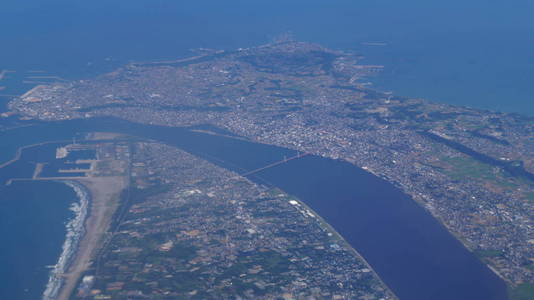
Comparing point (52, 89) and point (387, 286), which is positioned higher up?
point (52, 89)

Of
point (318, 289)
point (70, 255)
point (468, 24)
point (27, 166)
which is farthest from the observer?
point (468, 24)

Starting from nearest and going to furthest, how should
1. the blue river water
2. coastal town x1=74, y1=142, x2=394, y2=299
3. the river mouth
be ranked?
coastal town x1=74, y1=142, x2=394, y2=299, the river mouth, the blue river water

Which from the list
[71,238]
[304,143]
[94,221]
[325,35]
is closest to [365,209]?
[304,143]

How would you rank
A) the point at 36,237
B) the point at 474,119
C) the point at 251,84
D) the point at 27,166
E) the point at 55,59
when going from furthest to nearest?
the point at 55,59 → the point at 251,84 → the point at 474,119 → the point at 27,166 → the point at 36,237

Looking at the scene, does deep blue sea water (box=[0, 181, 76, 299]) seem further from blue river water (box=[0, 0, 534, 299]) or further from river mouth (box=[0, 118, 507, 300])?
river mouth (box=[0, 118, 507, 300])

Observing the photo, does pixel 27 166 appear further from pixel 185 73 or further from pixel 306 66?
pixel 306 66

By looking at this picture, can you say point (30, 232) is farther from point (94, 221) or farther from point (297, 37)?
point (297, 37)

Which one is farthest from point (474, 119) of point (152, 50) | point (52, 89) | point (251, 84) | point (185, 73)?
point (152, 50)

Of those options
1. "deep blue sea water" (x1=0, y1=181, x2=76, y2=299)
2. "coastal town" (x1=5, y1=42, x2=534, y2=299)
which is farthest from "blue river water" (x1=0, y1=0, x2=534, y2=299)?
"coastal town" (x1=5, y1=42, x2=534, y2=299)
